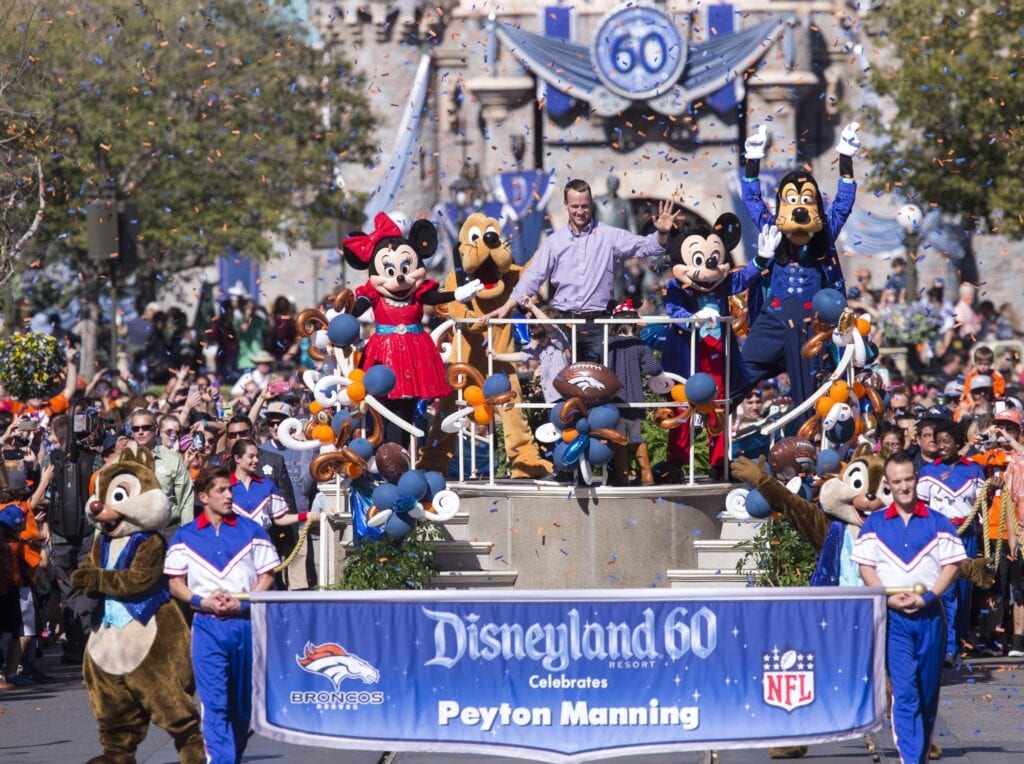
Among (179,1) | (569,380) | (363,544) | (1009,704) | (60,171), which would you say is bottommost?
(1009,704)

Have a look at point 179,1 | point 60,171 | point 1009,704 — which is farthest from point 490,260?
point 179,1

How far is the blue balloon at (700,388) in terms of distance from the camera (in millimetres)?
12039

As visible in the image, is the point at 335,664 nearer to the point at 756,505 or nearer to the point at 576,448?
the point at 756,505

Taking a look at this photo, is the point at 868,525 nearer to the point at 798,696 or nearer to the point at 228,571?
the point at 798,696

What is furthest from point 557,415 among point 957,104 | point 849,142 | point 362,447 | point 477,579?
point 957,104

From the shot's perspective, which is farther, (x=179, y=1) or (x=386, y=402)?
(x=179, y=1)

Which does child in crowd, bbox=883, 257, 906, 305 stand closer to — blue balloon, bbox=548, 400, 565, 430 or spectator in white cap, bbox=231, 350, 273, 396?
spectator in white cap, bbox=231, 350, 273, 396

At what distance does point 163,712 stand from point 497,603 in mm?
1732

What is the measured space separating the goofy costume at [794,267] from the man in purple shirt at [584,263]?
0.72m

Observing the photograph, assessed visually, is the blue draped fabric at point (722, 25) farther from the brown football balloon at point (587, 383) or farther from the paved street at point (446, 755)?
the brown football balloon at point (587, 383)

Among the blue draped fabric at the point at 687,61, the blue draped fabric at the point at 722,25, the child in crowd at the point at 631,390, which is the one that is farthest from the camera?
the blue draped fabric at the point at 722,25

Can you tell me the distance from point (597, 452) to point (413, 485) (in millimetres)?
1030

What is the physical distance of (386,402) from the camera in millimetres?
12586

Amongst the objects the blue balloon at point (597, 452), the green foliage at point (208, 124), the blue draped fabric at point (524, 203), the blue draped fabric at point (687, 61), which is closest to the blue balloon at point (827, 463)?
the blue balloon at point (597, 452)
